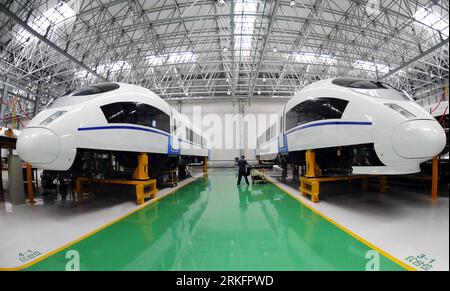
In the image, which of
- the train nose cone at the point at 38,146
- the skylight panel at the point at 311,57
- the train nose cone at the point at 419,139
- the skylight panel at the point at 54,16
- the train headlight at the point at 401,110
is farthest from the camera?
the skylight panel at the point at 311,57

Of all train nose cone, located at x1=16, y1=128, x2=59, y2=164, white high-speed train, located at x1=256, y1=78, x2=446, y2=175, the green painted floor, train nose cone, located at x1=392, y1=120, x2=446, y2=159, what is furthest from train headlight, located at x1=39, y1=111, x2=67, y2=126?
train nose cone, located at x1=392, y1=120, x2=446, y2=159

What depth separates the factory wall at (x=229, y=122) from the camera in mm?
18484

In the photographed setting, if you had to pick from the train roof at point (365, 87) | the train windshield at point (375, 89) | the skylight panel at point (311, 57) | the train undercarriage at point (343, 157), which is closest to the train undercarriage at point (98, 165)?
the train undercarriage at point (343, 157)

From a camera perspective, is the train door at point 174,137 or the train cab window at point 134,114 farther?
the train door at point 174,137

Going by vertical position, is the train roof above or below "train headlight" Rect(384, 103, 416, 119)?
above

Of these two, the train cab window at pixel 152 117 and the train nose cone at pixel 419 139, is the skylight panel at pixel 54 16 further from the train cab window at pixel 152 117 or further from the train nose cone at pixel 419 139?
the train nose cone at pixel 419 139

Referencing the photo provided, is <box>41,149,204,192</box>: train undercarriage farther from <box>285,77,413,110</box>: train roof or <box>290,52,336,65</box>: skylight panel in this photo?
<box>290,52,336,65</box>: skylight panel

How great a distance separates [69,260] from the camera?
2.16 metres

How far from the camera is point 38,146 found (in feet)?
10.1

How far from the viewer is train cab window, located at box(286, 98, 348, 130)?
374 cm

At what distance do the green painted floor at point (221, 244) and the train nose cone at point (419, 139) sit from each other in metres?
1.51

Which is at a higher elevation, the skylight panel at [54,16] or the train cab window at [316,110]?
the skylight panel at [54,16]

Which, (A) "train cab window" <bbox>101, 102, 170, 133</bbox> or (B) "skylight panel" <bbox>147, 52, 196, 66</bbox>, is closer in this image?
(A) "train cab window" <bbox>101, 102, 170, 133</bbox>

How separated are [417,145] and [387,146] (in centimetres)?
34
